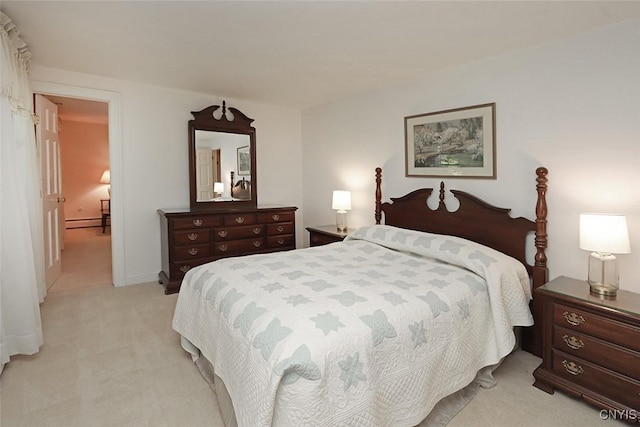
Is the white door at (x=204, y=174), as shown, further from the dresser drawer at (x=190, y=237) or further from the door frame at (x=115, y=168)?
the door frame at (x=115, y=168)

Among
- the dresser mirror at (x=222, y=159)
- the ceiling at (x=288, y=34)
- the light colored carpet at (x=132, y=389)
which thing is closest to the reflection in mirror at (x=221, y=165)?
the dresser mirror at (x=222, y=159)

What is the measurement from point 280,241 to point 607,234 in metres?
3.32

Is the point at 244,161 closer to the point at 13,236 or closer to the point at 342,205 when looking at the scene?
the point at 342,205

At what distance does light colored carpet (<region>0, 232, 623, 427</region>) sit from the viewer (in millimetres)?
1800

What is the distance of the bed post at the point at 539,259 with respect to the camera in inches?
97.5

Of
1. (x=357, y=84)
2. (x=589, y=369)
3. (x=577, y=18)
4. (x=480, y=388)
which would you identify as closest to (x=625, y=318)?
(x=589, y=369)

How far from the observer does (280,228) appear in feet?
14.6

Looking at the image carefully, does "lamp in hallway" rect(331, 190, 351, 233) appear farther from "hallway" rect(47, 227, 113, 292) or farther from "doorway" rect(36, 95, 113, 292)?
"doorway" rect(36, 95, 113, 292)

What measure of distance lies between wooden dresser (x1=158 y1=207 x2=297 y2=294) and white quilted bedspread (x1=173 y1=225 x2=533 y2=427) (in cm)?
148

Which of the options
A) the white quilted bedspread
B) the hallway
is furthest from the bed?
the hallway

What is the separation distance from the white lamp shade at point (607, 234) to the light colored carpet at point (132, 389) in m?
0.90

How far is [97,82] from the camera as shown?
11.9ft

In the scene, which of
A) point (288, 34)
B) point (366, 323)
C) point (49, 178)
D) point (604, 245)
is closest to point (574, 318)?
point (604, 245)

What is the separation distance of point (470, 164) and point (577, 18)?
3.96 ft
